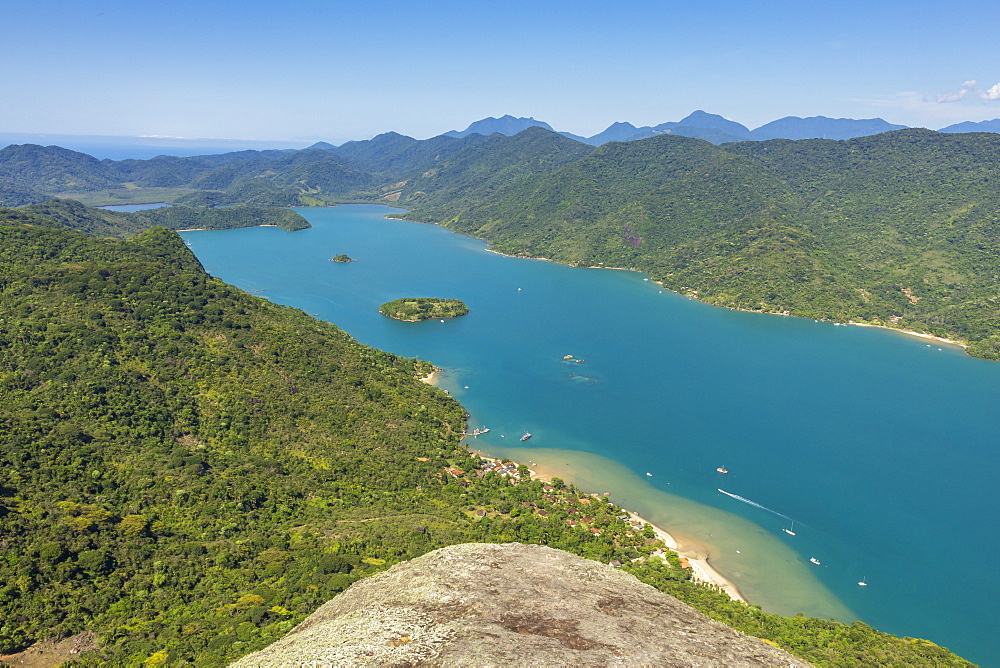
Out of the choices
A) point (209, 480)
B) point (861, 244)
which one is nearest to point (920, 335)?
point (861, 244)

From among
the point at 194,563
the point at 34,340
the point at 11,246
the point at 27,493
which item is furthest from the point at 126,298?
the point at 194,563

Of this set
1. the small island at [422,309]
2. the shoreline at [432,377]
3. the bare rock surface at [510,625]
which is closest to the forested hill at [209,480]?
the shoreline at [432,377]

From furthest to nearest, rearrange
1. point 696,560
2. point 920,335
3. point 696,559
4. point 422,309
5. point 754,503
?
point 422,309
point 920,335
point 754,503
point 696,559
point 696,560

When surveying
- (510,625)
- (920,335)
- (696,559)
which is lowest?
(696,559)

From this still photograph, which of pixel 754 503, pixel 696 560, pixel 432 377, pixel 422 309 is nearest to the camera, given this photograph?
→ pixel 696 560

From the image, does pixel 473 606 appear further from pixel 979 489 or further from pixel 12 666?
pixel 979 489

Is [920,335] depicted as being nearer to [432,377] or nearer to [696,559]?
[696,559]
